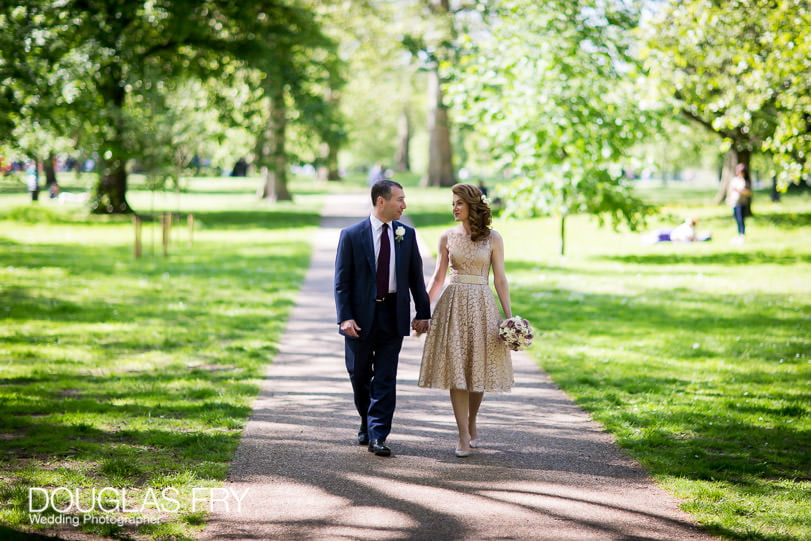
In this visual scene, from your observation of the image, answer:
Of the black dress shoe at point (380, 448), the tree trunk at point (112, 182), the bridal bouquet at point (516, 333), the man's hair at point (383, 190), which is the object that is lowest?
the black dress shoe at point (380, 448)

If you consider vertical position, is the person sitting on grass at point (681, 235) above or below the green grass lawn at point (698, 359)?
above

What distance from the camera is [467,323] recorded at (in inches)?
244

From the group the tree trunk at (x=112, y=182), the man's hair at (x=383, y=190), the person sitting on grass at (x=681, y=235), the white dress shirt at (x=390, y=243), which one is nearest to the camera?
the man's hair at (x=383, y=190)

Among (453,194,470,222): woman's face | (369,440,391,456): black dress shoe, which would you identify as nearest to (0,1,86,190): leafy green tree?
(453,194,470,222): woman's face

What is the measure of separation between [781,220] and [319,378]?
21281 millimetres

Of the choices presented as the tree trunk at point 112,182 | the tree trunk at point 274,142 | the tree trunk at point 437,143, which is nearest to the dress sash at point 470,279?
the tree trunk at point 112,182

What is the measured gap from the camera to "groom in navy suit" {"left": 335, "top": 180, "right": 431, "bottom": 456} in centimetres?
614

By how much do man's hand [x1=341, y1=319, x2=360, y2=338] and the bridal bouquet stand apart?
104 centimetres

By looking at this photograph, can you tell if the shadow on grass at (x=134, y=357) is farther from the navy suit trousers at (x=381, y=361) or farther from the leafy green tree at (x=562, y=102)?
the leafy green tree at (x=562, y=102)

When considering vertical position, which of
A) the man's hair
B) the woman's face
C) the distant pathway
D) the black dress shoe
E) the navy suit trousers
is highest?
the man's hair

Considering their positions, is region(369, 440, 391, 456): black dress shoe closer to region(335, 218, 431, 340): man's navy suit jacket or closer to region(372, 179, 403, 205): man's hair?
region(335, 218, 431, 340): man's navy suit jacket

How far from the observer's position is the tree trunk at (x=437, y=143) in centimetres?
4212

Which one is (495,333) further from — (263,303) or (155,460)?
(263,303)

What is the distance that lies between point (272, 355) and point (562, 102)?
9754 mm
